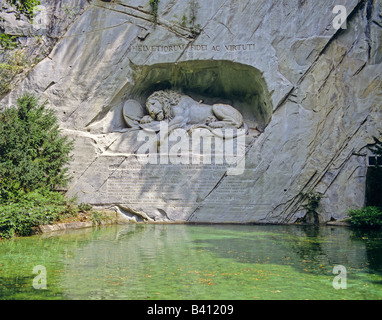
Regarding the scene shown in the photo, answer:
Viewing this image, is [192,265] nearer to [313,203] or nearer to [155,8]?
[313,203]

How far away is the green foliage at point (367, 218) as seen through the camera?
9.48 m

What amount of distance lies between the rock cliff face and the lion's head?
638mm

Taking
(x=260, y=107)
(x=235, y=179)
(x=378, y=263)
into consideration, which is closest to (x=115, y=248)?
(x=378, y=263)

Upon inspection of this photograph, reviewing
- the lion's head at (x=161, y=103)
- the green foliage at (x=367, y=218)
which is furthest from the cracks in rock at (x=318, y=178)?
the lion's head at (x=161, y=103)

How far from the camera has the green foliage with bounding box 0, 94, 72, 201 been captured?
8.63 meters

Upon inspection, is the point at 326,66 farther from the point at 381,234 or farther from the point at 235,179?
the point at 381,234

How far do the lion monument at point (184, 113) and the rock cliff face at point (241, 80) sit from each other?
66 cm

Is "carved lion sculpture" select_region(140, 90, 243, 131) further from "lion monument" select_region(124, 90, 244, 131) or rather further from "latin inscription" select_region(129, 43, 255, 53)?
"latin inscription" select_region(129, 43, 255, 53)

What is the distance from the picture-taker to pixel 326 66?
10930 millimetres

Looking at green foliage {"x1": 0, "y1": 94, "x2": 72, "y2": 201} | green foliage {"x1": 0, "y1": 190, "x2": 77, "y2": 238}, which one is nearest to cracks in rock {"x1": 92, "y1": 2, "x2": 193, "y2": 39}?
green foliage {"x1": 0, "y1": 94, "x2": 72, "y2": 201}

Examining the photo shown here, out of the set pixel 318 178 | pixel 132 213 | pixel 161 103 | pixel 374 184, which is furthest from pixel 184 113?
pixel 374 184

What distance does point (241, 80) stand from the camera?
12109mm

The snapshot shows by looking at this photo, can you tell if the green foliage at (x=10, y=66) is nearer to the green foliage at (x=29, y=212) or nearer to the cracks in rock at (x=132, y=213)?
the green foliage at (x=29, y=212)

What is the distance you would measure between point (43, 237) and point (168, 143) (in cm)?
469
